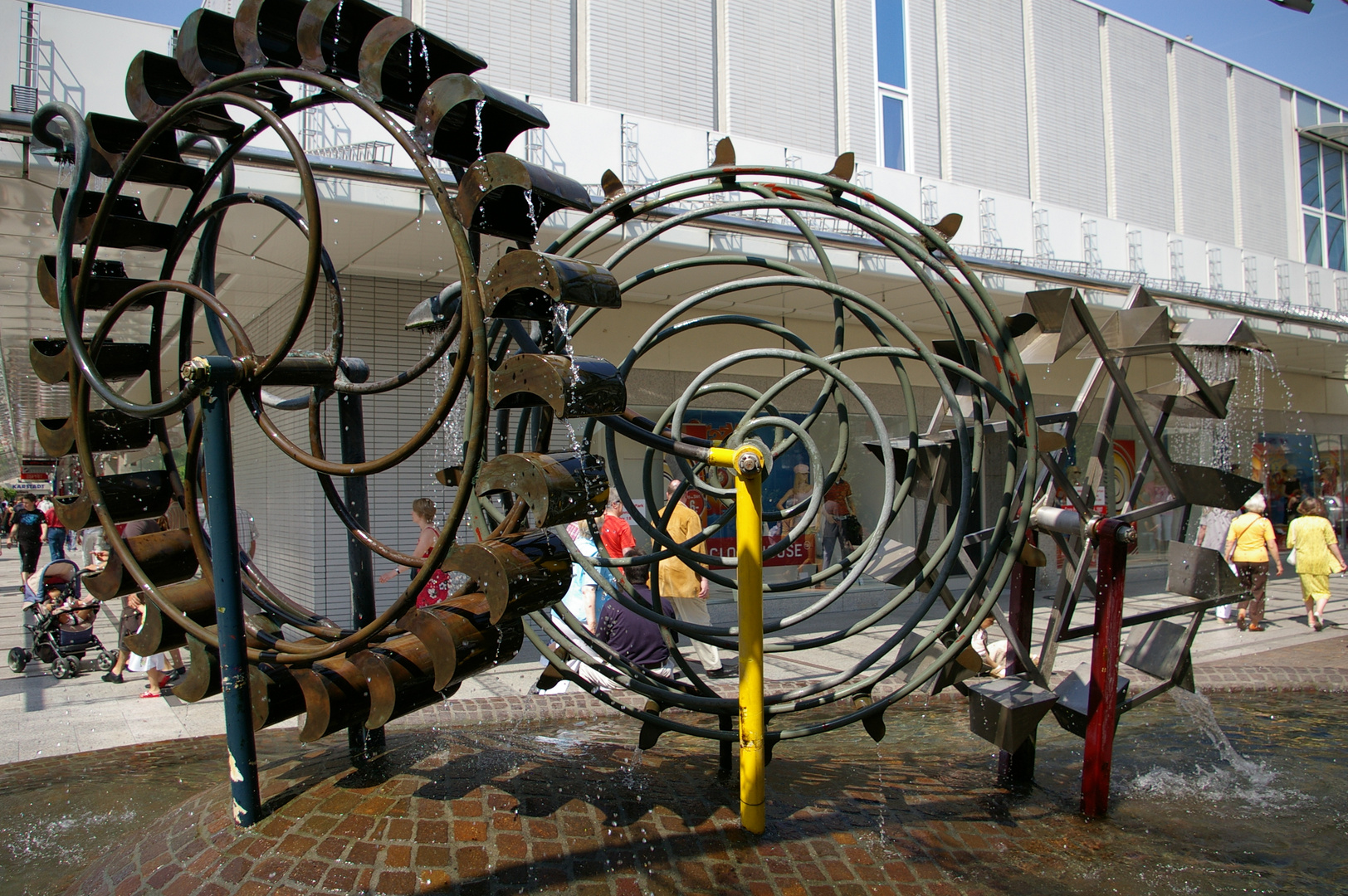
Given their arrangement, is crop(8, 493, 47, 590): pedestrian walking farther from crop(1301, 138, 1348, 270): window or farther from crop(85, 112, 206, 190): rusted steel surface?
crop(1301, 138, 1348, 270): window

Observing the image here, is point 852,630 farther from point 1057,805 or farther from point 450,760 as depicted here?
point 450,760

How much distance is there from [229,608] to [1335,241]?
816 inches

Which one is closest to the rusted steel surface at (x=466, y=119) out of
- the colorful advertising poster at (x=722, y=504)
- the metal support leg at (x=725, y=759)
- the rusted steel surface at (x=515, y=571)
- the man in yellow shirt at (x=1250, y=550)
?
the rusted steel surface at (x=515, y=571)

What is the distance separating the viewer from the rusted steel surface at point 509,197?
261cm

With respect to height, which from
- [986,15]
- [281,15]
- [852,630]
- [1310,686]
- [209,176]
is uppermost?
[986,15]

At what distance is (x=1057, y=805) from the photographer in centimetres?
374

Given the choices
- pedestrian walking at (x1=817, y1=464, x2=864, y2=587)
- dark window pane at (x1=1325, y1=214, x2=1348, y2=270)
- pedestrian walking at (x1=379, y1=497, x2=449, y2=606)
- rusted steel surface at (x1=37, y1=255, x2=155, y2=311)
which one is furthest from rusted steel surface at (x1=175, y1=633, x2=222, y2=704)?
dark window pane at (x1=1325, y1=214, x2=1348, y2=270)

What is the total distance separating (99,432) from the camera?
3.95 metres

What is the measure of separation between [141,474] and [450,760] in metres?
1.91

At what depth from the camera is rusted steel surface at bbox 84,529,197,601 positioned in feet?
11.7

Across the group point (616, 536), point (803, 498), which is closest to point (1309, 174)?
point (803, 498)

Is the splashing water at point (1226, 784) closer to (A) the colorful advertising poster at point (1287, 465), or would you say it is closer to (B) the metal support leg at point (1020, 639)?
(B) the metal support leg at point (1020, 639)

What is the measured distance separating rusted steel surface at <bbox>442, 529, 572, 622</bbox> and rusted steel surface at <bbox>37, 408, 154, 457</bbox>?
2094mm

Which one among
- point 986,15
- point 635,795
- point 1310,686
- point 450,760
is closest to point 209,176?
point 450,760
